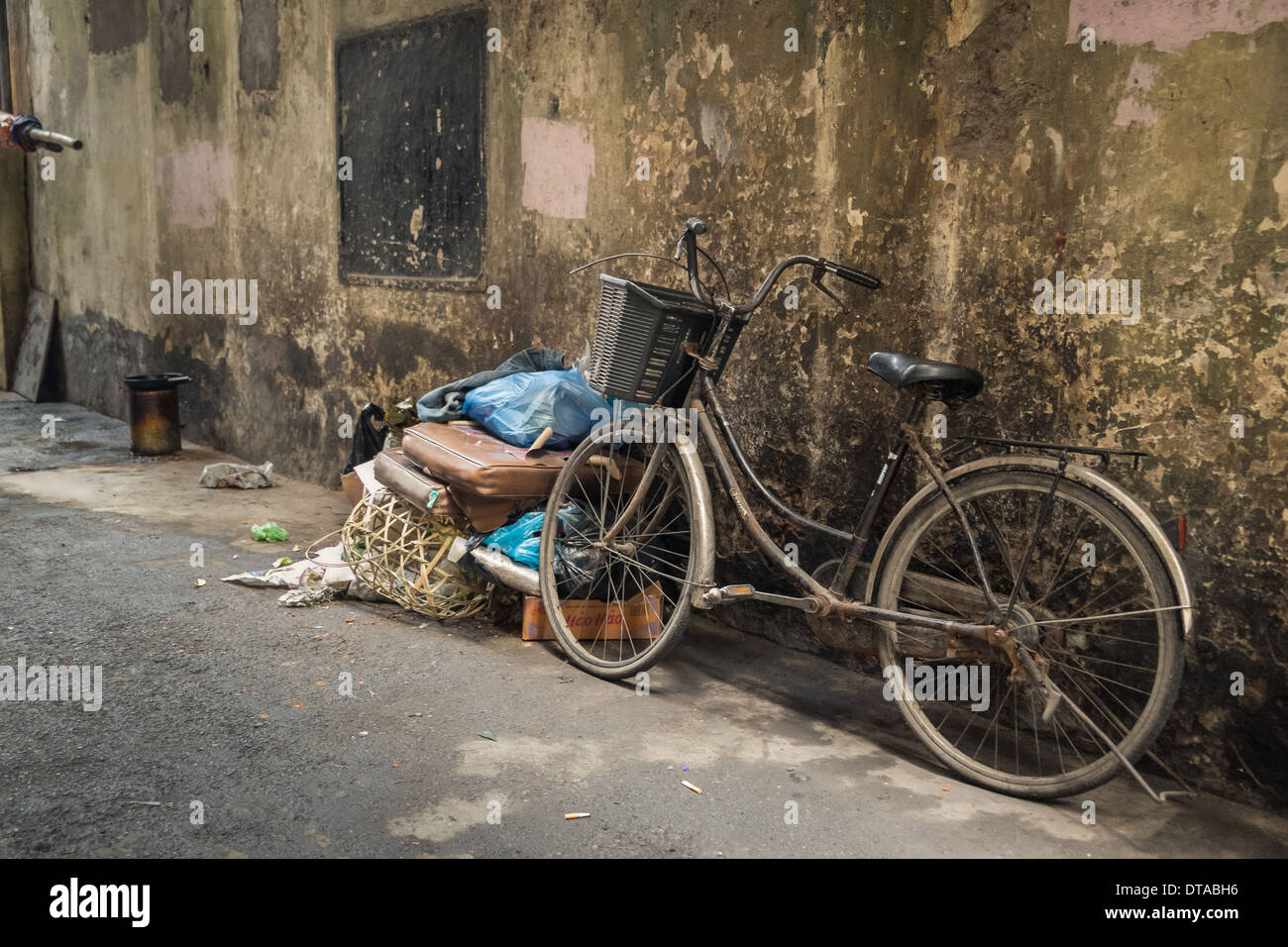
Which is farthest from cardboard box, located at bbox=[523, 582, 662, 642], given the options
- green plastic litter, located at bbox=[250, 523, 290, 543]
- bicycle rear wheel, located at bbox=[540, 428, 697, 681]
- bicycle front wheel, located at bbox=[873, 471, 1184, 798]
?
green plastic litter, located at bbox=[250, 523, 290, 543]

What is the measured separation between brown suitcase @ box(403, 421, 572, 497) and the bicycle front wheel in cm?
141

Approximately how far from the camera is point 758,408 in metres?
4.23

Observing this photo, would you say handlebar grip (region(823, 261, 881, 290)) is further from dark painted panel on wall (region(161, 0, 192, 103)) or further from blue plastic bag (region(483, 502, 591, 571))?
dark painted panel on wall (region(161, 0, 192, 103))

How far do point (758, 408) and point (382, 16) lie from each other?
3299 millimetres

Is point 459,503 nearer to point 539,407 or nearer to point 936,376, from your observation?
point 539,407

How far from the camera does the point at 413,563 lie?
14.6 ft

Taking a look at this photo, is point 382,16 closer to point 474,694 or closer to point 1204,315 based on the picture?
point 474,694

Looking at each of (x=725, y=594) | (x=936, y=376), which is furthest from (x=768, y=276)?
(x=725, y=594)

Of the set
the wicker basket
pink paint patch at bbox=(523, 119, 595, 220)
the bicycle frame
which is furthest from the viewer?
pink paint patch at bbox=(523, 119, 595, 220)

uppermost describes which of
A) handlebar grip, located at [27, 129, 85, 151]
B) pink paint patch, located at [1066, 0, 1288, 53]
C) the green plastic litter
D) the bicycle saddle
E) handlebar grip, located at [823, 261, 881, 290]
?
handlebar grip, located at [27, 129, 85, 151]

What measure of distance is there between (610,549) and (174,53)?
6.05m

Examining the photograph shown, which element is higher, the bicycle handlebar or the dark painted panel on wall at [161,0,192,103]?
the dark painted panel on wall at [161,0,192,103]

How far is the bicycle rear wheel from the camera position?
12.7ft

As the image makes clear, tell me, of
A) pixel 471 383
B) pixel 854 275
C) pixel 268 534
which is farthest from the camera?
pixel 268 534
